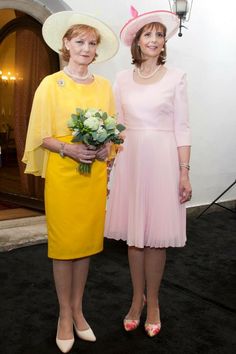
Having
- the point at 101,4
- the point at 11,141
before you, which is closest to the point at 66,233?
the point at 101,4

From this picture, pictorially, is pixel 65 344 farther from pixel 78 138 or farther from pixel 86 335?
pixel 78 138

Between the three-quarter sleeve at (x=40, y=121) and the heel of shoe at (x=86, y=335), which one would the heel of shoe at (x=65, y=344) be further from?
the three-quarter sleeve at (x=40, y=121)

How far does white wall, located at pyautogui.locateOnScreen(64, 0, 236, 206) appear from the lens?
535 cm

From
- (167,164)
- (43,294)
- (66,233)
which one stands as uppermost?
(167,164)

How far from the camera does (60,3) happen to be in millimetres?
3951

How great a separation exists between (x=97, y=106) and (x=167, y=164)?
21.2 inches

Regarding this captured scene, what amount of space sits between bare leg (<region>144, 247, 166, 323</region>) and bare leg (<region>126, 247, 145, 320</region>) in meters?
0.04

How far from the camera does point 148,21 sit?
91.2 inches

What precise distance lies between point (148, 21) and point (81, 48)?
49 centimetres

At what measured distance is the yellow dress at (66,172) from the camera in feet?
6.88

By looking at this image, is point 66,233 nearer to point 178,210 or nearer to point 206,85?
point 178,210

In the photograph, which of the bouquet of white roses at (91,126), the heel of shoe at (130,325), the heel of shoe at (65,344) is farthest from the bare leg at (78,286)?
the bouquet of white roses at (91,126)

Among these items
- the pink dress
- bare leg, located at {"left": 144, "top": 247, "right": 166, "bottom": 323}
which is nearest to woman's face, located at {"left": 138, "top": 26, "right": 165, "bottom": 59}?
the pink dress

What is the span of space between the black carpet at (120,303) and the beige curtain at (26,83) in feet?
5.50
